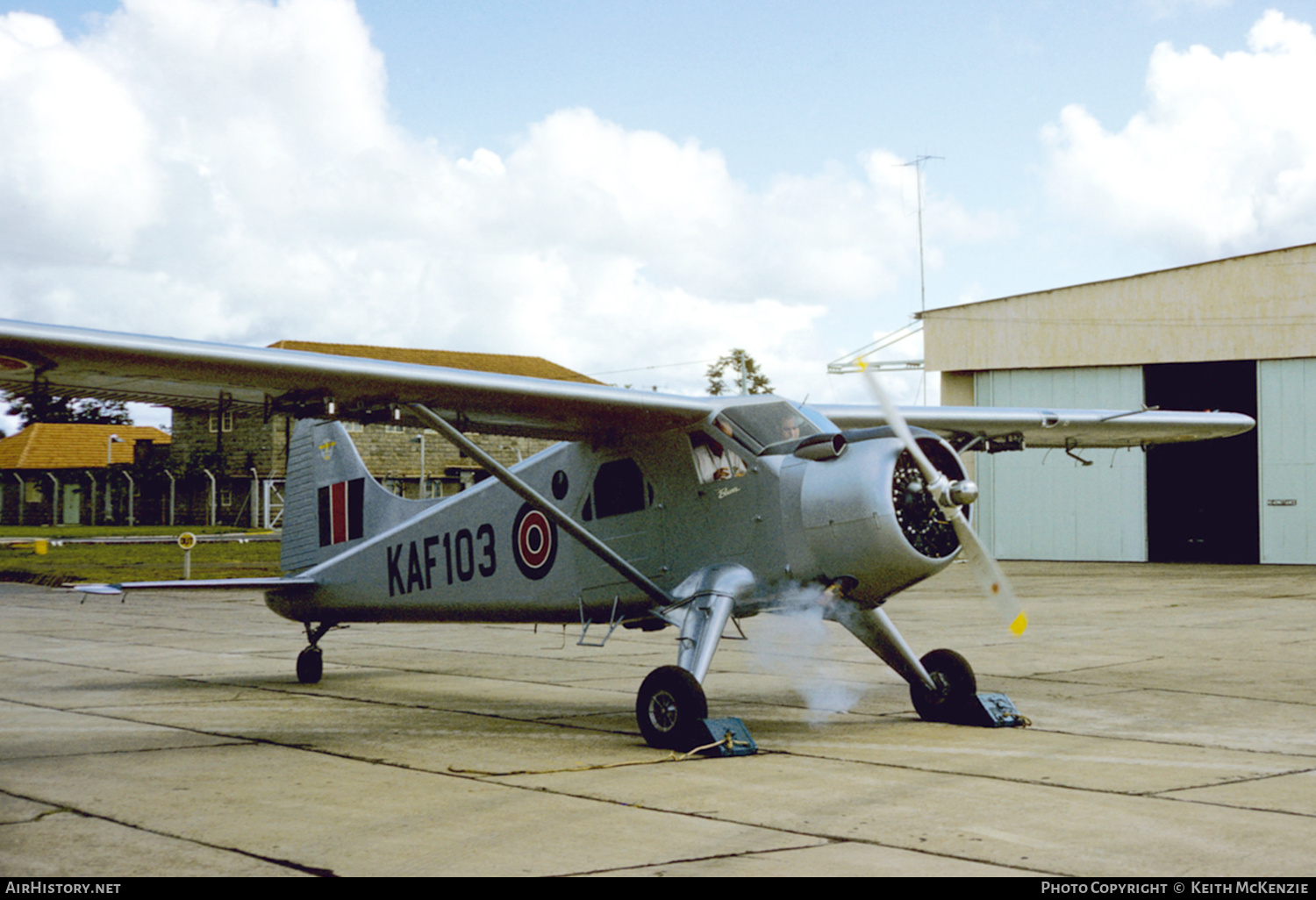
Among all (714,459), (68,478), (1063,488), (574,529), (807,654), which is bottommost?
(807,654)

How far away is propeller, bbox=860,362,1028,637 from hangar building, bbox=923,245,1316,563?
2969cm

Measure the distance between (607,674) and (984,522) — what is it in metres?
28.6

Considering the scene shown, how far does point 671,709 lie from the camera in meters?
8.43

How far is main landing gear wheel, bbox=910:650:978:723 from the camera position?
9539 mm

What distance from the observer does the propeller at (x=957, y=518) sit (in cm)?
807

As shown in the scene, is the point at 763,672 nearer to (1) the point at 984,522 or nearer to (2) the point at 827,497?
(2) the point at 827,497

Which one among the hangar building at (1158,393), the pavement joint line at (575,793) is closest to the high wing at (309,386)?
the pavement joint line at (575,793)

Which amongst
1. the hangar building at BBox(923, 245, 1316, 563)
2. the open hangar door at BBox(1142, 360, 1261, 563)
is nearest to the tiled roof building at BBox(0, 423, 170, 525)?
the hangar building at BBox(923, 245, 1316, 563)

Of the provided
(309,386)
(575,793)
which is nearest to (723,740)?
(575,793)

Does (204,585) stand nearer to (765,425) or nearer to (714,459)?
(714,459)

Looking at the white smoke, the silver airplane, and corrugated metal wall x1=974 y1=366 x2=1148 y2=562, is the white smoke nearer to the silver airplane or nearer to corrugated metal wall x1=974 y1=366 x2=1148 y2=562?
the silver airplane

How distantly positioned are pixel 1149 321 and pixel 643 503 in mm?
30842
